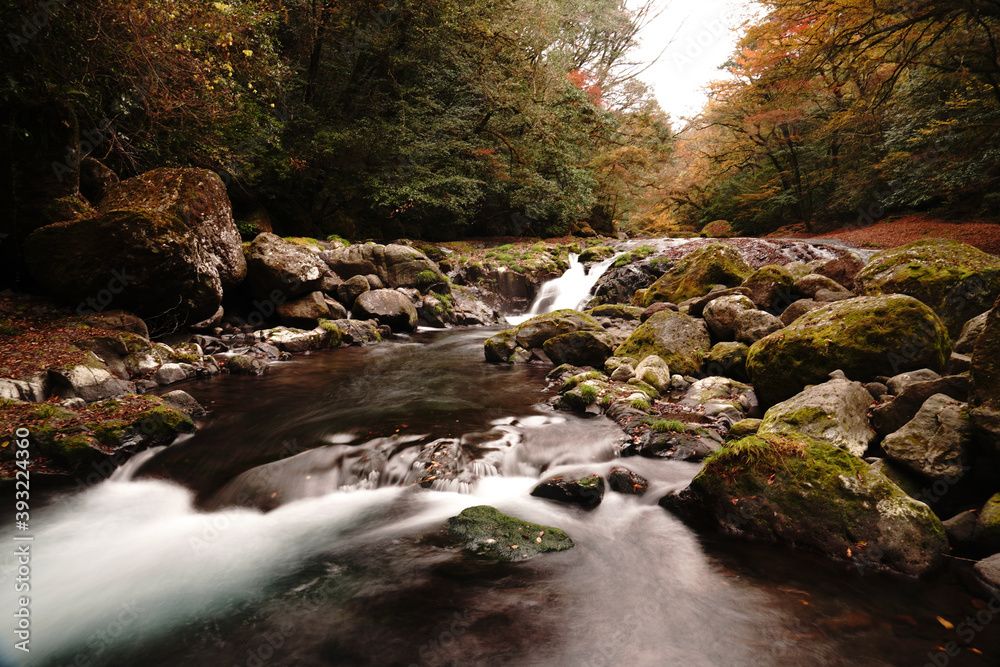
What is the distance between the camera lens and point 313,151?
589 inches

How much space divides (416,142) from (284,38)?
5.48 metres

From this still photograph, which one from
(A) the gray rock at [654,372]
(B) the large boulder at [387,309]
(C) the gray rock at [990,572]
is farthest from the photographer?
(B) the large boulder at [387,309]

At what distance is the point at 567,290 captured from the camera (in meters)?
15.5

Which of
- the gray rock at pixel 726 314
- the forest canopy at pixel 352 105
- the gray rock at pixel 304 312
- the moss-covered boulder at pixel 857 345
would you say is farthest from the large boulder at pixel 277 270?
the moss-covered boulder at pixel 857 345

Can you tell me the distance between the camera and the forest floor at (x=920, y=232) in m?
12.6

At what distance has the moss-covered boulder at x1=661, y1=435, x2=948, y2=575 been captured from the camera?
9.79ft

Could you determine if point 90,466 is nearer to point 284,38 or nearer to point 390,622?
point 390,622

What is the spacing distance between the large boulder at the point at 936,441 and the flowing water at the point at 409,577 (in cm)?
77

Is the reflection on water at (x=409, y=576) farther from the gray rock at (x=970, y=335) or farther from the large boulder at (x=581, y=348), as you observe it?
the gray rock at (x=970, y=335)

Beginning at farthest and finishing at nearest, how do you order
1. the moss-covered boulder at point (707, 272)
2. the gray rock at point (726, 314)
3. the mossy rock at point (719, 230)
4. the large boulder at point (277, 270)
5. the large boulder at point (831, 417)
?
the mossy rock at point (719, 230) < the large boulder at point (277, 270) < the moss-covered boulder at point (707, 272) < the gray rock at point (726, 314) < the large boulder at point (831, 417)

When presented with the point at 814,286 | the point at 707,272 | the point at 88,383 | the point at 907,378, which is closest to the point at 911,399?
the point at 907,378

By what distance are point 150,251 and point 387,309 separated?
5555 millimetres

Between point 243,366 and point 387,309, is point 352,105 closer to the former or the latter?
point 387,309

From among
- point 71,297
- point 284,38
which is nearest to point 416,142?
point 284,38
